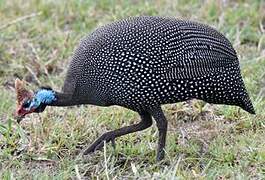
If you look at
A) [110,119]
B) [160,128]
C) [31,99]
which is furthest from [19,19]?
[160,128]

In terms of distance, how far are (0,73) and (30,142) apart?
51.9 inches

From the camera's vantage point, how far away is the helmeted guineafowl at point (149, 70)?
4.23m

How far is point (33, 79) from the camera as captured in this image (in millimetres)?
5844

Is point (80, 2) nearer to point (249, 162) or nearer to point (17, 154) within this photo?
point (17, 154)

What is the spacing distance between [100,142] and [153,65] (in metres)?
0.62

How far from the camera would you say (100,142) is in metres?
4.56

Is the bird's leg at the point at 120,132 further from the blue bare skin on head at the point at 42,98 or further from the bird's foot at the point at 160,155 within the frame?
the blue bare skin on head at the point at 42,98

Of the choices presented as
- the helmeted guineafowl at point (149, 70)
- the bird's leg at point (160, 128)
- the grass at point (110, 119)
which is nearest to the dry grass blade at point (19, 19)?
the grass at point (110, 119)

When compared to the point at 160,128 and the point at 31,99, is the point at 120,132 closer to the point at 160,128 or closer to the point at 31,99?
the point at 160,128

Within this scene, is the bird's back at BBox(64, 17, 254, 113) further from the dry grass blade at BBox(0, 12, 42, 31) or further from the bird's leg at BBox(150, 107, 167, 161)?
the dry grass blade at BBox(0, 12, 42, 31)

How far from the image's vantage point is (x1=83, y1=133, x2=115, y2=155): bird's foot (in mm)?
4535

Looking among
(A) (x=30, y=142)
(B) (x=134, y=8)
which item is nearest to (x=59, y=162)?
(A) (x=30, y=142)

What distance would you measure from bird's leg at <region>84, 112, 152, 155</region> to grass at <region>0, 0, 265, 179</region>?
0.18ft

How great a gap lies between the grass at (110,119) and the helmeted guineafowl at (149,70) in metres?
0.26
